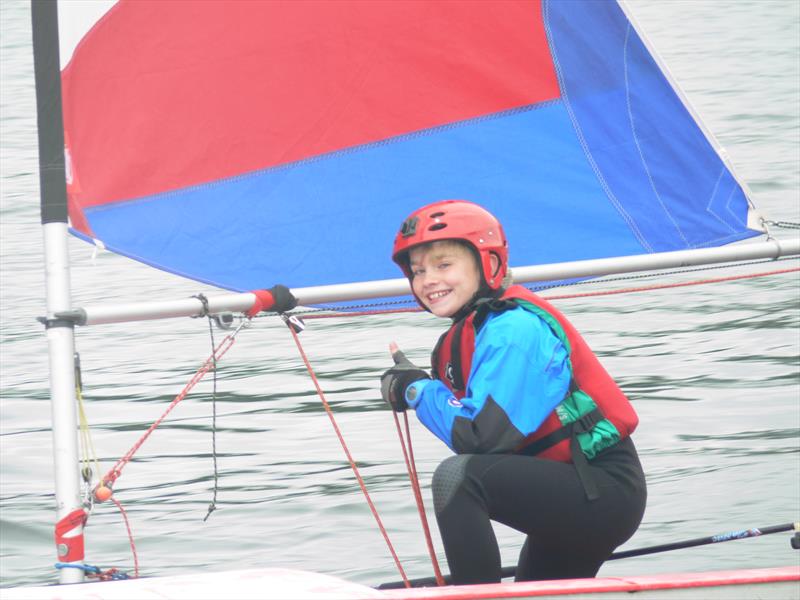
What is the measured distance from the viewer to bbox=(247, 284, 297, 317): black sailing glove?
3820mm

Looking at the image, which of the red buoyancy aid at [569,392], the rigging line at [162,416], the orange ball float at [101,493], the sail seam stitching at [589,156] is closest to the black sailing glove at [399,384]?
the red buoyancy aid at [569,392]

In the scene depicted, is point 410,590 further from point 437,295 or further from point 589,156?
point 589,156

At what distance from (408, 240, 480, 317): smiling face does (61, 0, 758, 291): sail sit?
862 millimetres

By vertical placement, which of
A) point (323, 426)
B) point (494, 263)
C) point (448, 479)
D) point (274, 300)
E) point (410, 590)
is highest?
point (494, 263)

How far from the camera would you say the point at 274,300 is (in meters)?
3.85

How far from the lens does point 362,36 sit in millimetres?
4328

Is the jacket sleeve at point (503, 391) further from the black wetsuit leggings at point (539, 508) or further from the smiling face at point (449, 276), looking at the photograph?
the smiling face at point (449, 276)

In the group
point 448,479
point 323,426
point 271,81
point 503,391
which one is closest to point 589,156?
point 271,81

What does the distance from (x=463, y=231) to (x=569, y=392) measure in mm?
459

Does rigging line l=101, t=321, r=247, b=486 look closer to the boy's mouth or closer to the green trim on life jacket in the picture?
the boy's mouth

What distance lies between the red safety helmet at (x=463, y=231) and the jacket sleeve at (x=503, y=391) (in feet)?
0.60

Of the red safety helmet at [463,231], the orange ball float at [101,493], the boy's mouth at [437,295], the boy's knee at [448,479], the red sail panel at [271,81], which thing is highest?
the red sail panel at [271,81]

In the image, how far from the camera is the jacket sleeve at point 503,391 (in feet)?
10.8

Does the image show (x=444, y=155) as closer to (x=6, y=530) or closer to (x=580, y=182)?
(x=580, y=182)
